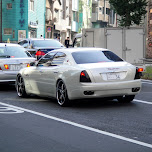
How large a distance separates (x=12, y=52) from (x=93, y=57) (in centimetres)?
555

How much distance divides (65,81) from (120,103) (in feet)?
5.22

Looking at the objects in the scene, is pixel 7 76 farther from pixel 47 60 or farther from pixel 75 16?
pixel 75 16

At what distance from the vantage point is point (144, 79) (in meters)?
21.8

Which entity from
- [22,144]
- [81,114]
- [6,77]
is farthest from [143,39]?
[22,144]

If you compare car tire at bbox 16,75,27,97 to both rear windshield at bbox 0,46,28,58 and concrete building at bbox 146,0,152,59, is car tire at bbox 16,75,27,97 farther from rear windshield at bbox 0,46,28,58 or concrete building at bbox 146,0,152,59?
concrete building at bbox 146,0,152,59

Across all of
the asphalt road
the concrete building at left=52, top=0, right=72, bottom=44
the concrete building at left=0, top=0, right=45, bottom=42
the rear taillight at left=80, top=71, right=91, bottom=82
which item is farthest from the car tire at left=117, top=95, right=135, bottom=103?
the concrete building at left=52, top=0, right=72, bottom=44

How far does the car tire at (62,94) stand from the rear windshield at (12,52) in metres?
5.09

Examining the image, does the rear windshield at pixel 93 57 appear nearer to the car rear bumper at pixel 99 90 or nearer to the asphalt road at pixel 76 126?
the car rear bumper at pixel 99 90

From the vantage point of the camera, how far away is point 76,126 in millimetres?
9312

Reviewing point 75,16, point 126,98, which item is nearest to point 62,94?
point 126,98

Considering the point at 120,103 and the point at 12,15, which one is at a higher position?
the point at 12,15

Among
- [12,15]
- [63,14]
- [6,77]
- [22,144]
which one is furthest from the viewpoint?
[63,14]

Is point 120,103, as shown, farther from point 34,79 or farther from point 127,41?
point 127,41

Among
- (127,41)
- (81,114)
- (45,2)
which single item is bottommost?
(81,114)
